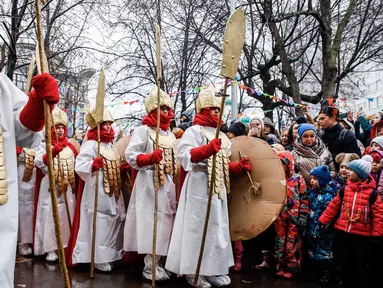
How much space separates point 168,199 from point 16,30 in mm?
5333

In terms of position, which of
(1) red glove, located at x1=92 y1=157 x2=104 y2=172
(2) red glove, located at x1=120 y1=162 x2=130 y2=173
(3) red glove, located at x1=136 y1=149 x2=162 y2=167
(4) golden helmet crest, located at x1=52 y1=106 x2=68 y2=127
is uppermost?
(4) golden helmet crest, located at x1=52 y1=106 x2=68 y2=127

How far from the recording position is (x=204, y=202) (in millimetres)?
4473

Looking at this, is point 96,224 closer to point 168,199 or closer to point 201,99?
point 168,199

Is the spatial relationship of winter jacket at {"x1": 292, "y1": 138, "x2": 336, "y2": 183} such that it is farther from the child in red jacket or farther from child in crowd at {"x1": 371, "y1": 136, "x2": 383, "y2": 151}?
the child in red jacket

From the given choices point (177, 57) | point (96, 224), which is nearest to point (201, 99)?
point (96, 224)

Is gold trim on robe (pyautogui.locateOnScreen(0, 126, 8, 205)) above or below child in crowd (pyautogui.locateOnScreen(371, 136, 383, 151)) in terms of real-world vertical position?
below

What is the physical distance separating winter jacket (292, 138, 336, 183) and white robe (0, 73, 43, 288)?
337 cm

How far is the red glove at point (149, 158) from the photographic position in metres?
4.56

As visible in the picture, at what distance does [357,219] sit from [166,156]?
220 centimetres

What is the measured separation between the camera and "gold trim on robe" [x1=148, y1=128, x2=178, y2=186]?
504 centimetres

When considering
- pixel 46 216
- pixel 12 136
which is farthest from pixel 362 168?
pixel 46 216

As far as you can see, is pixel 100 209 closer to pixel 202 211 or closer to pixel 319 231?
pixel 202 211

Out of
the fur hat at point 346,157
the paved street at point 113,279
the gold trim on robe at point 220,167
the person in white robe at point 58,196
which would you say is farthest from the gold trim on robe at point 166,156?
the fur hat at point 346,157

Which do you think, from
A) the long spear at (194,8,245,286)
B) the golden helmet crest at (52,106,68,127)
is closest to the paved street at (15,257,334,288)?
the golden helmet crest at (52,106,68,127)
